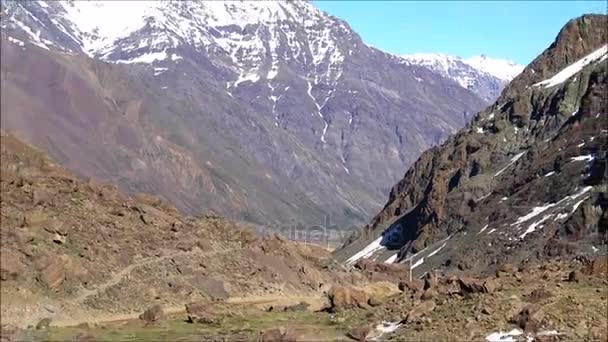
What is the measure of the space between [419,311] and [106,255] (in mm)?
20340

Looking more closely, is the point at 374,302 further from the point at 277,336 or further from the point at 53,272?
the point at 53,272

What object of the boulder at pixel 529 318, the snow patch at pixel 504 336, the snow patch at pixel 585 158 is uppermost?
the snow patch at pixel 585 158

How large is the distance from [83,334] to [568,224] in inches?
3560

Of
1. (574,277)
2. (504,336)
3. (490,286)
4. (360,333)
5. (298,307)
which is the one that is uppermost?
(490,286)

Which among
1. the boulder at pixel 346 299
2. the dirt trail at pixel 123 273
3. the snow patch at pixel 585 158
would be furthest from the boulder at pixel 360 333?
the snow patch at pixel 585 158

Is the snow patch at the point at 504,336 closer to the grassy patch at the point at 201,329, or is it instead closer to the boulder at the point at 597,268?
the grassy patch at the point at 201,329

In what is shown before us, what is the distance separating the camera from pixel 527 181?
487 feet

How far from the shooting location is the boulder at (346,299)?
46.1 m

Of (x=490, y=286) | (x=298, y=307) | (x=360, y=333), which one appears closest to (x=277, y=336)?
(x=360, y=333)

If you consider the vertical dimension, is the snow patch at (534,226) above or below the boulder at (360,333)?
above

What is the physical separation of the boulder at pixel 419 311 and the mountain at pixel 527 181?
70979 millimetres

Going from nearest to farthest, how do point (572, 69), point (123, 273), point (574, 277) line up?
point (574, 277)
point (123, 273)
point (572, 69)

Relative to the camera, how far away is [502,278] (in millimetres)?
46438

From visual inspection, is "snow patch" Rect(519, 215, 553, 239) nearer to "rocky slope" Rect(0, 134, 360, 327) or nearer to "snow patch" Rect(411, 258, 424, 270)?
"snow patch" Rect(411, 258, 424, 270)
